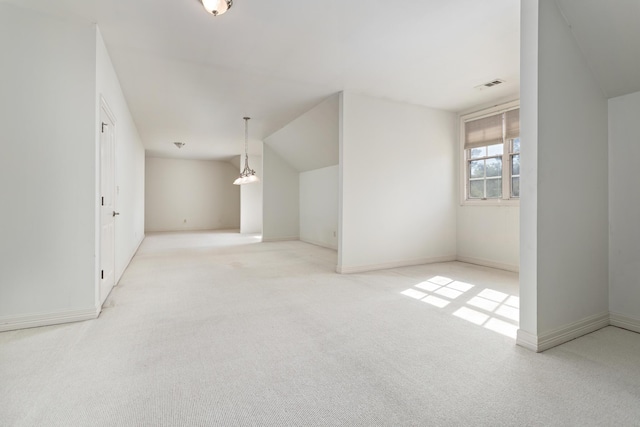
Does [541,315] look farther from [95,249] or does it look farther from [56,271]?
[56,271]

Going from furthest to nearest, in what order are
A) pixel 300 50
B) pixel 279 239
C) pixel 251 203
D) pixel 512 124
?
pixel 251 203, pixel 279 239, pixel 512 124, pixel 300 50

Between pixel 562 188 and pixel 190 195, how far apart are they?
37.6 feet

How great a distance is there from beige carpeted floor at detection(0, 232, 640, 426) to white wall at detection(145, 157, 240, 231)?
8625 millimetres

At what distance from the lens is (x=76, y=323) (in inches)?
103

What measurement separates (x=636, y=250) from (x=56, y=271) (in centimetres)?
481

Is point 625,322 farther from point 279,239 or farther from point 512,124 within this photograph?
point 279,239

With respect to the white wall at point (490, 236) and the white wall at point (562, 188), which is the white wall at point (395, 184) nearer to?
the white wall at point (490, 236)

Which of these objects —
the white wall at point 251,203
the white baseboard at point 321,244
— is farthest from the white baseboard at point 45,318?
the white wall at point 251,203

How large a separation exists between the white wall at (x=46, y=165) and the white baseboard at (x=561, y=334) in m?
3.52

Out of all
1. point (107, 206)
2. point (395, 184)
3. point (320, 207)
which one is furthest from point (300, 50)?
point (320, 207)

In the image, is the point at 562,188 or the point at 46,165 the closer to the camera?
the point at 562,188

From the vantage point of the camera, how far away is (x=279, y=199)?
27.6ft

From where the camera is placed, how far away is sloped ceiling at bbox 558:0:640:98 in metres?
2.12

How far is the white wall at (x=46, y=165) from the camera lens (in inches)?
96.9
